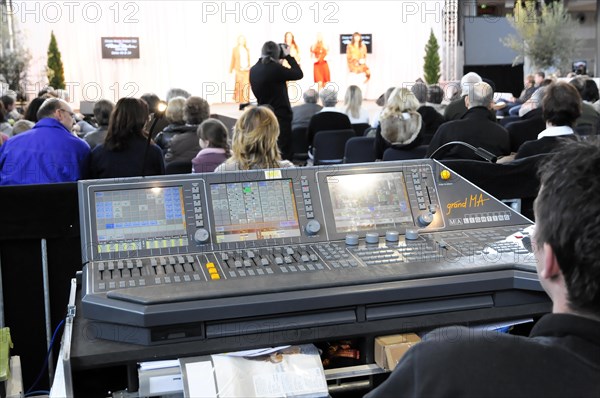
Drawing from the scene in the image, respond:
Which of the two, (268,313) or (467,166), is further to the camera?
(467,166)

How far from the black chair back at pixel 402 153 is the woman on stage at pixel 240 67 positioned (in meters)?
10.6

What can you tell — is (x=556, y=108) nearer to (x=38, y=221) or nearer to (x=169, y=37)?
(x=38, y=221)

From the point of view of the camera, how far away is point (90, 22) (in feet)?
48.8

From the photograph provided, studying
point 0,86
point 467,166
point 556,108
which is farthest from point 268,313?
point 0,86

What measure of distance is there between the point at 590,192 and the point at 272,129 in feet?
7.28

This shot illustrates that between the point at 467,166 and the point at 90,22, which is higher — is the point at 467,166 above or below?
below

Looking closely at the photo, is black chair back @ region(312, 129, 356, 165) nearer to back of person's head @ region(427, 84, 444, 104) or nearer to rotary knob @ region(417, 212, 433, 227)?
back of person's head @ region(427, 84, 444, 104)

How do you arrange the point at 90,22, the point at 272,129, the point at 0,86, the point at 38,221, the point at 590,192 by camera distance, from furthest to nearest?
the point at 90,22 < the point at 0,86 < the point at 272,129 < the point at 38,221 < the point at 590,192

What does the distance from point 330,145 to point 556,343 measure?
18.6ft

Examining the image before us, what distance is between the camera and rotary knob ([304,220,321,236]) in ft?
6.46

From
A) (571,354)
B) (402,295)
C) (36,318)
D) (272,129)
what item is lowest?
(36,318)

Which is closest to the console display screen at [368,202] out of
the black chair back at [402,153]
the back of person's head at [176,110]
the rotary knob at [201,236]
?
the rotary knob at [201,236]

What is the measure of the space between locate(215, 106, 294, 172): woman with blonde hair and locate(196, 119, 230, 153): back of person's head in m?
1.17

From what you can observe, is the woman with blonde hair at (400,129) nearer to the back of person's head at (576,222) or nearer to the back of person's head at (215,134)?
the back of person's head at (215,134)
